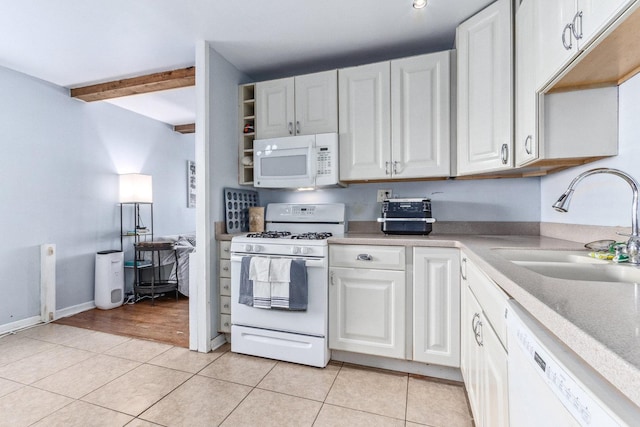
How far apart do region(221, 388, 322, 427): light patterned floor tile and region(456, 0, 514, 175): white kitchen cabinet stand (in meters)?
1.76

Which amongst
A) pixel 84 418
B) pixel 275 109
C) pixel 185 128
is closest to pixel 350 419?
pixel 84 418

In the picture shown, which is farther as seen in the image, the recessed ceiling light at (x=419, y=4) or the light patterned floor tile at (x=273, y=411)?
the recessed ceiling light at (x=419, y=4)

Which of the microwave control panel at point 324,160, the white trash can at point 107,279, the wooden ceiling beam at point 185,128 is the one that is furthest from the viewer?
the wooden ceiling beam at point 185,128

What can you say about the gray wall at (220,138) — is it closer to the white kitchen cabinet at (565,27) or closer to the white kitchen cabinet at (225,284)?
the white kitchen cabinet at (225,284)

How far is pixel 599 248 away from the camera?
4.40 feet

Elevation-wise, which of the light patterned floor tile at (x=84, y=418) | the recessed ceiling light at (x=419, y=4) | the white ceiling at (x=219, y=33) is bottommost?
the light patterned floor tile at (x=84, y=418)

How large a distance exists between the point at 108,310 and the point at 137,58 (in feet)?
8.64

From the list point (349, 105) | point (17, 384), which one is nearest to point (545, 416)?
point (349, 105)

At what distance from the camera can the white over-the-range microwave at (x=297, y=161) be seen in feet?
8.00

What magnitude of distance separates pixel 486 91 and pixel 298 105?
4.54 ft

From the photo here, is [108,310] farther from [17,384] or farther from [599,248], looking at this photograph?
[599,248]

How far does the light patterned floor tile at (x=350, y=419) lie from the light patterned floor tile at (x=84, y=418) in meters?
1.02

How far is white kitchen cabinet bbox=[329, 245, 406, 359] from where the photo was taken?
6.69ft

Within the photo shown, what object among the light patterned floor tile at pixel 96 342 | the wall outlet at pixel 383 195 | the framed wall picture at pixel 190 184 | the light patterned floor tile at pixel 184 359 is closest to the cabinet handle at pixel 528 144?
the wall outlet at pixel 383 195
